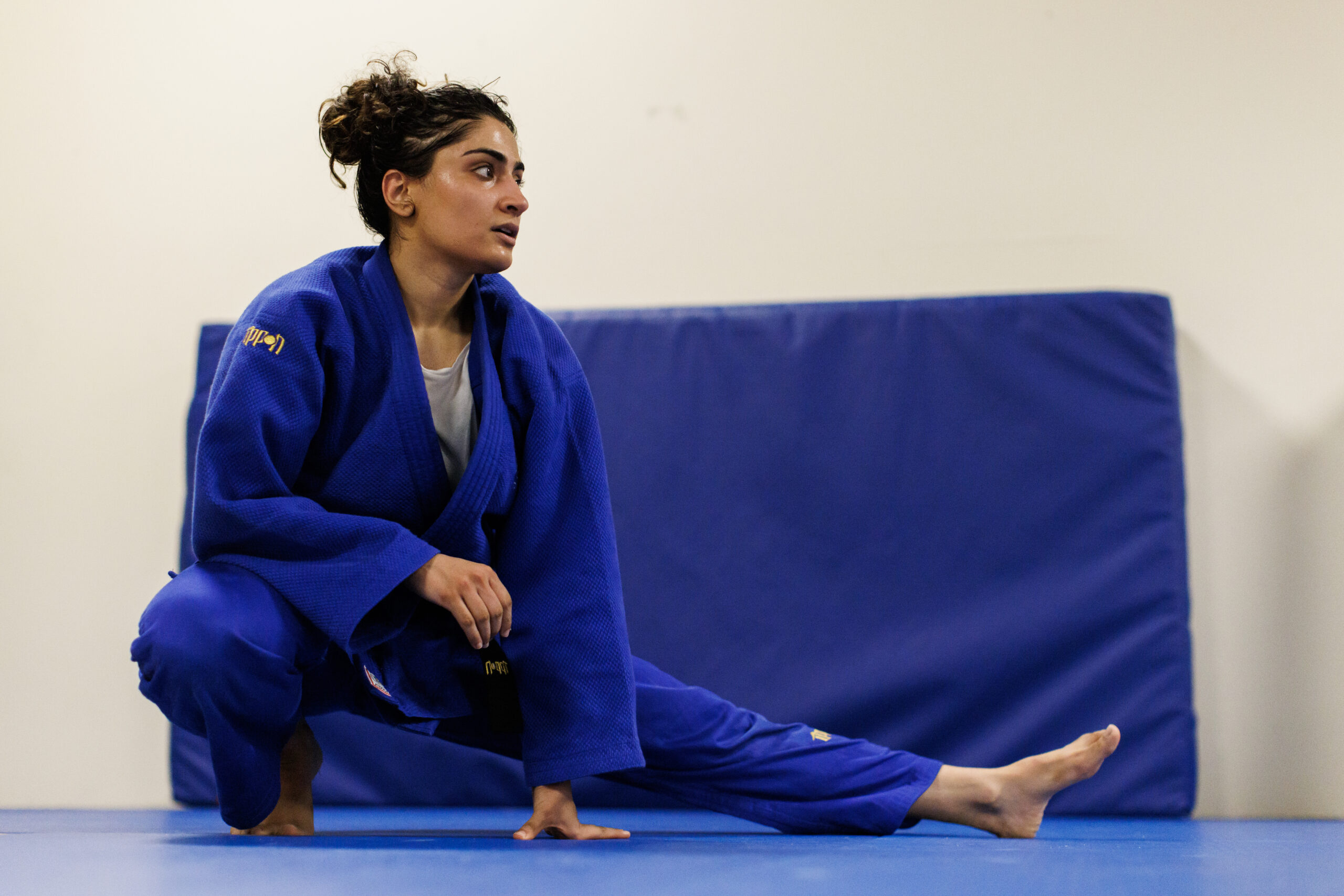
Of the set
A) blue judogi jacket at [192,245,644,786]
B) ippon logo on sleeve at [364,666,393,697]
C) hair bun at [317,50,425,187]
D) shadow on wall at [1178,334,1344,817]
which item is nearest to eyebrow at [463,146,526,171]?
hair bun at [317,50,425,187]

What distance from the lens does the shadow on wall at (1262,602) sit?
215 cm

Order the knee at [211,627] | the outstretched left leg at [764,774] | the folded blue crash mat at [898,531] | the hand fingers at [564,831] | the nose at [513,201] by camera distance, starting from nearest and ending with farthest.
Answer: the knee at [211,627] → the hand fingers at [564,831] → the outstretched left leg at [764,774] → the nose at [513,201] → the folded blue crash mat at [898,531]

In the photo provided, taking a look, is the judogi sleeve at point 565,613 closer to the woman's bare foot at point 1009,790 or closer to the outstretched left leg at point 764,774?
the outstretched left leg at point 764,774

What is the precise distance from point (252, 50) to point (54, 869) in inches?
85.6

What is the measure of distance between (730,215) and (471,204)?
1.04m

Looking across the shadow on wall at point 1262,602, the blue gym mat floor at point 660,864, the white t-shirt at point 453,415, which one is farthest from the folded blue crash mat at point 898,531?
the white t-shirt at point 453,415

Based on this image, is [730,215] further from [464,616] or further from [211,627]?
[211,627]

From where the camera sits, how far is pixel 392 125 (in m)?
1.56

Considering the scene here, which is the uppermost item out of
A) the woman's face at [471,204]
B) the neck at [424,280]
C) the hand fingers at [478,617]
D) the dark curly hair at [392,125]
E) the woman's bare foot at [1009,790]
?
the dark curly hair at [392,125]

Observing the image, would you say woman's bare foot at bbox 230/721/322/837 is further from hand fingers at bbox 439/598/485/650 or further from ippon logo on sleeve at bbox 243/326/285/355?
ippon logo on sleeve at bbox 243/326/285/355

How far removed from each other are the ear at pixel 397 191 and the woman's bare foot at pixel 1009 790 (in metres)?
1.06

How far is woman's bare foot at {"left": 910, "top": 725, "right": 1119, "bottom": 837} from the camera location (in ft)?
4.75

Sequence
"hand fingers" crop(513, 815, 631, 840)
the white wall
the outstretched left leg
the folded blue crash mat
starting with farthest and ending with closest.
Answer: the white wall, the folded blue crash mat, the outstretched left leg, "hand fingers" crop(513, 815, 631, 840)

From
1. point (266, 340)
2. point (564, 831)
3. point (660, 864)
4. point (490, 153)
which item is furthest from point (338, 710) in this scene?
point (490, 153)
